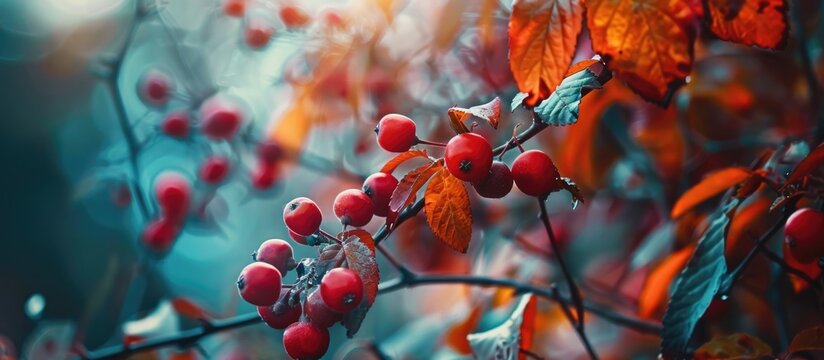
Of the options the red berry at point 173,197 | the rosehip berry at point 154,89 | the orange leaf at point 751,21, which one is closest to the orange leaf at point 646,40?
the orange leaf at point 751,21

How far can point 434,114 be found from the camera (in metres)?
2.02

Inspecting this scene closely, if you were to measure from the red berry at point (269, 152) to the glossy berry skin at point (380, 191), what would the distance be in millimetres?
1485

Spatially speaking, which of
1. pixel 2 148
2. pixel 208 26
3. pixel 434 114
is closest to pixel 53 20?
pixel 2 148

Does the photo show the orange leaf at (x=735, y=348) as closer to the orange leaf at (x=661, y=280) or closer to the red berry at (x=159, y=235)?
the orange leaf at (x=661, y=280)

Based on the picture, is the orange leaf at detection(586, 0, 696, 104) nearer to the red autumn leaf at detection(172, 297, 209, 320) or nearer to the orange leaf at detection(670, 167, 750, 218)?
the orange leaf at detection(670, 167, 750, 218)

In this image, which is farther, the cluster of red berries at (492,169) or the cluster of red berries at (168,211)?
the cluster of red berries at (168,211)

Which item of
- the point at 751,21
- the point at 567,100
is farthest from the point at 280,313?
the point at 751,21

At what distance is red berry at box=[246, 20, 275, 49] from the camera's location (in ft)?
7.41

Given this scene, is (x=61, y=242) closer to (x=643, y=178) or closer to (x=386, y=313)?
(x=386, y=313)

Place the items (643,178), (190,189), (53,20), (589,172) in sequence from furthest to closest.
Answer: (53,20) → (190,189) → (643,178) → (589,172)

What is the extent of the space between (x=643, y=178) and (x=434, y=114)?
1.96 feet

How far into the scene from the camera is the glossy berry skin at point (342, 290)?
739 millimetres

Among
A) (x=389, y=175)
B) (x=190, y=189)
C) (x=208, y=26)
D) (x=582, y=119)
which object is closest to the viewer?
(x=389, y=175)

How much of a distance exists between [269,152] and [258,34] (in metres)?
0.38
